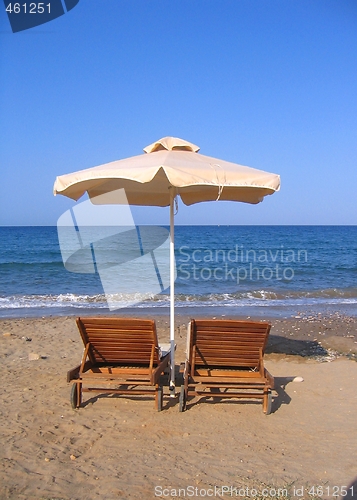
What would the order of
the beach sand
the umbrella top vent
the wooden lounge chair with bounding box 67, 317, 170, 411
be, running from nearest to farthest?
the beach sand, the wooden lounge chair with bounding box 67, 317, 170, 411, the umbrella top vent

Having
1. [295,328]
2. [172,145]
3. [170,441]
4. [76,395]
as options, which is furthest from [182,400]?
[295,328]

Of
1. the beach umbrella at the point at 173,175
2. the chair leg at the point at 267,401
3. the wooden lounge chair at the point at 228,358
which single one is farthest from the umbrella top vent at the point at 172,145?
the chair leg at the point at 267,401

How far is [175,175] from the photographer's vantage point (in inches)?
153

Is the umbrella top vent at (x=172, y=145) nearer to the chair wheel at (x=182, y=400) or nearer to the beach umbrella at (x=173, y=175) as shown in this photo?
the beach umbrella at (x=173, y=175)

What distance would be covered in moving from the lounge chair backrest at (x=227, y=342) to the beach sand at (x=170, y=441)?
19.4 inches

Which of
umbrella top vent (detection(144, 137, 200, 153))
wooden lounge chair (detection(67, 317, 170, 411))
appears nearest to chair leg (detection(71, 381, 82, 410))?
wooden lounge chair (detection(67, 317, 170, 411))

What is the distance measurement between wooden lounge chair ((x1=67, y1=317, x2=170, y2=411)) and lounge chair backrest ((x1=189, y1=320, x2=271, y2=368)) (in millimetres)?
431

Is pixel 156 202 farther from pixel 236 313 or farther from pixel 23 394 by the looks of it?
pixel 236 313

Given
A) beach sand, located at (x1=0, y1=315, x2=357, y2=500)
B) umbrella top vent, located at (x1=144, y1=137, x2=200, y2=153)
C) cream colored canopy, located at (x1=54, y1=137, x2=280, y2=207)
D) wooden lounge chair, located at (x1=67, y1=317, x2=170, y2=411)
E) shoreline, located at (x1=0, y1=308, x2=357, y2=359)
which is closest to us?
beach sand, located at (x1=0, y1=315, x2=357, y2=500)

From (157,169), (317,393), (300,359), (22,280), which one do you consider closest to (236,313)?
(300,359)

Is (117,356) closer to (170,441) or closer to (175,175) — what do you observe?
(170,441)

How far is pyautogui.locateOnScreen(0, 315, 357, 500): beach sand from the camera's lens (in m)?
3.23

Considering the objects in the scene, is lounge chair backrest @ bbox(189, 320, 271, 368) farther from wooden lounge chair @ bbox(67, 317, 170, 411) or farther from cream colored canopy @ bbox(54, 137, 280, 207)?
cream colored canopy @ bbox(54, 137, 280, 207)

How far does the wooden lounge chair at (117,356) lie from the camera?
454 cm
